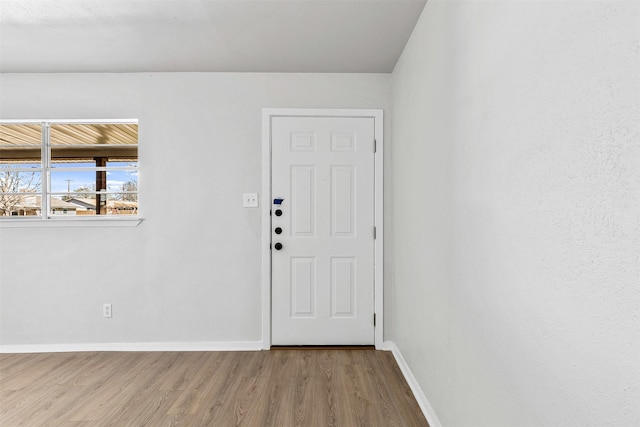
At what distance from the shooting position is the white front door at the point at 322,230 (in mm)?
3152

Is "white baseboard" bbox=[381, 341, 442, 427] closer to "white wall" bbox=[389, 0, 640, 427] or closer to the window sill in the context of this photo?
"white wall" bbox=[389, 0, 640, 427]

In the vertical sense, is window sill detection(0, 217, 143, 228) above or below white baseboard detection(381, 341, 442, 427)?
above

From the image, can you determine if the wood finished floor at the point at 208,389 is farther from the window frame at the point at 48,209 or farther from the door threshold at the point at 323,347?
the window frame at the point at 48,209

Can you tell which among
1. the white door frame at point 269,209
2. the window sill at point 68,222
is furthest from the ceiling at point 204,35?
the window sill at point 68,222

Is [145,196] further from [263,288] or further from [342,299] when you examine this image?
[342,299]

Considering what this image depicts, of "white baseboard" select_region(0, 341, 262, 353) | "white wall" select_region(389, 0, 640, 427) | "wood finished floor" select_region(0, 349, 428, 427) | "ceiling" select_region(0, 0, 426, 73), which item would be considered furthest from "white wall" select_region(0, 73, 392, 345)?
"white wall" select_region(389, 0, 640, 427)

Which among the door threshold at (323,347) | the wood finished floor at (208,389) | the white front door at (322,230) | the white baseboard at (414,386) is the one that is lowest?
the wood finished floor at (208,389)

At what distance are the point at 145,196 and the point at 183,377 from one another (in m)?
1.53

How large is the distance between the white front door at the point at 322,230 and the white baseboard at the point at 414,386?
0.19 meters

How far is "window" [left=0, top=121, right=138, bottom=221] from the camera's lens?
318 centimetres

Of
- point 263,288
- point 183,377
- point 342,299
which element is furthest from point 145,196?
point 342,299

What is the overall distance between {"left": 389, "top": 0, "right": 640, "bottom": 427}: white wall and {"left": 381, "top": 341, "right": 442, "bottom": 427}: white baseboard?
12 centimetres

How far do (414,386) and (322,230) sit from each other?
4.58ft

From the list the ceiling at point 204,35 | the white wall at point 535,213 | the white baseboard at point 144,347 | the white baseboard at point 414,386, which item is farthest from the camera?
the white baseboard at point 144,347
